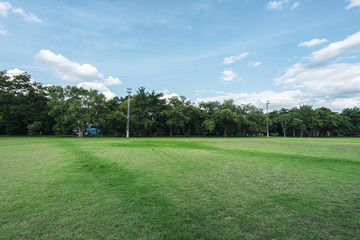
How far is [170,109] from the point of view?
144ft

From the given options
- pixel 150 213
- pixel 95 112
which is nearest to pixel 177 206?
pixel 150 213

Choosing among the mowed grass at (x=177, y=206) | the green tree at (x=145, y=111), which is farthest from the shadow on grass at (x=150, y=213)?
the green tree at (x=145, y=111)

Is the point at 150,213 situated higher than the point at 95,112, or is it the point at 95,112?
the point at 95,112

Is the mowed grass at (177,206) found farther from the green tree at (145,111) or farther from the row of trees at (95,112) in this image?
the green tree at (145,111)

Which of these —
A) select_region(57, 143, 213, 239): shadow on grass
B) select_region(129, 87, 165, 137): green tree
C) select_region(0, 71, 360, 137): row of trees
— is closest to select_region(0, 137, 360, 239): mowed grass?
select_region(57, 143, 213, 239): shadow on grass

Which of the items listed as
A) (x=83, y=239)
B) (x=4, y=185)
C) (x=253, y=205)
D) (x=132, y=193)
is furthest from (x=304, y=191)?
(x=4, y=185)

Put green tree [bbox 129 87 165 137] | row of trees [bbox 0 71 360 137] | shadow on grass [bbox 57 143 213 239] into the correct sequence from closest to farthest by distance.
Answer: shadow on grass [bbox 57 143 213 239] < row of trees [bbox 0 71 360 137] < green tree [bbox 129 87 165 137]

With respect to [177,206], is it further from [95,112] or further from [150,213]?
[95,112]

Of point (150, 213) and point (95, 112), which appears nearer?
point (150, 213)

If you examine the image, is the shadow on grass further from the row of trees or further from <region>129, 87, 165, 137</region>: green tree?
<region>129, 87, 165, 137</region>: green tree

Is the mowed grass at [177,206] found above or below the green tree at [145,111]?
below

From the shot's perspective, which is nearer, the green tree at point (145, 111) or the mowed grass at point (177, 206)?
the mowed grass at point (177, 206)

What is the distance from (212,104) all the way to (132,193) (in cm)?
4536

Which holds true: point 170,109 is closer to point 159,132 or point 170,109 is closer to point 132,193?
point 159,132
